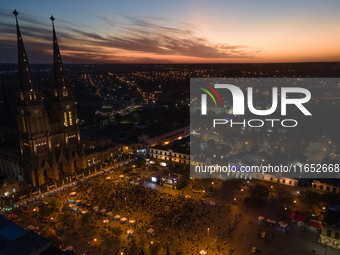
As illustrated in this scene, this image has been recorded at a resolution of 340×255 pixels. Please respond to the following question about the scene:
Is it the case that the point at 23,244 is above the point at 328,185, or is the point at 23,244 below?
above

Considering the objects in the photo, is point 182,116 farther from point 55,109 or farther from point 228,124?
point 55,109

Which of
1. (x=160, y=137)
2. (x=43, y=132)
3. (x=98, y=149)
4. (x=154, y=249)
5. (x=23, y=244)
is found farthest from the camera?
(x=160, y=137)

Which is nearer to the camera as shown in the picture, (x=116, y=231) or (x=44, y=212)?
(x=116, y=231)

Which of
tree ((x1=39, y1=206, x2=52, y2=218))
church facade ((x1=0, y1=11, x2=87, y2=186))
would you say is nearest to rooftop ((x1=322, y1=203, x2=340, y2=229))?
tree ((x1=39, y1=206, x2=52, y2=218))

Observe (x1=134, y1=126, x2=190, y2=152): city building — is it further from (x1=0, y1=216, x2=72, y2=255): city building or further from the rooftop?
the rooftop

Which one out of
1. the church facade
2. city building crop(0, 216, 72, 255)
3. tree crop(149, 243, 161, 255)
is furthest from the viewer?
the church facade

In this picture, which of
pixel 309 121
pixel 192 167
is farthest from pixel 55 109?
pixel 309 121

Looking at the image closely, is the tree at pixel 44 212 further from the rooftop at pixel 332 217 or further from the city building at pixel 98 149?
the rooftop at pixel 332 217

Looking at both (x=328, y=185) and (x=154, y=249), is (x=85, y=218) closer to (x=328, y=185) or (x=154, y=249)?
(x=154, y=249)

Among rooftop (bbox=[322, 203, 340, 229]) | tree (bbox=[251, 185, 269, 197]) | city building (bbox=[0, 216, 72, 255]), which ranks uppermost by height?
city building (bbox=[0, 216, 72, 255])

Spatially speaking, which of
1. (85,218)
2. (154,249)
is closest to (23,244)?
(85,218)

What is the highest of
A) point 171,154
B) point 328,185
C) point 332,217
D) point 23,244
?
point 23,244
